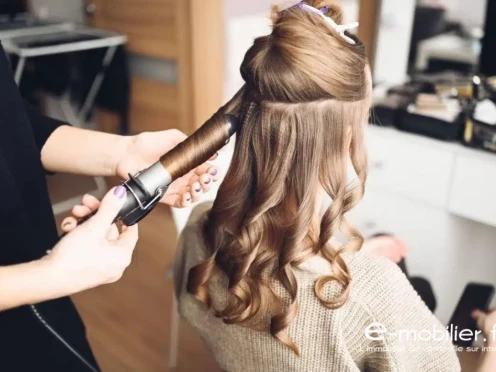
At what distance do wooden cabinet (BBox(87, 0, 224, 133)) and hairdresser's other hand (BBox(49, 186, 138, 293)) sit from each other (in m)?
1.86

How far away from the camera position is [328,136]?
0.74 m

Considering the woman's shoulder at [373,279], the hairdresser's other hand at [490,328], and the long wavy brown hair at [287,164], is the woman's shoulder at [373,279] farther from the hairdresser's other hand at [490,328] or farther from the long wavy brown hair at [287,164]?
the hairdresser's other hand at [490,328]

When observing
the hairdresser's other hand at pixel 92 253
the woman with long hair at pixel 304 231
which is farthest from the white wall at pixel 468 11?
the hairdresser's other hand at pixel 92 253

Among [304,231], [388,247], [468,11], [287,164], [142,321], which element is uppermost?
[468,11]

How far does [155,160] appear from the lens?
87cm

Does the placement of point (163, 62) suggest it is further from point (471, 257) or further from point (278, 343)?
point (278, 343)

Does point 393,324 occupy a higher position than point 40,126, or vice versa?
point 40,126

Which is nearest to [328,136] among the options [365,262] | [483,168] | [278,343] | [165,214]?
[365,262]

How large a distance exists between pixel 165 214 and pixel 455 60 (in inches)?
57.0

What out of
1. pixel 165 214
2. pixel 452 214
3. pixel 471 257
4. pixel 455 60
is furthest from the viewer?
pixel 165 214

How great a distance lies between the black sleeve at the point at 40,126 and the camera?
0.82m

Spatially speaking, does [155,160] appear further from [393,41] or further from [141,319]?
[393,41]

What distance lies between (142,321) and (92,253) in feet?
4.49

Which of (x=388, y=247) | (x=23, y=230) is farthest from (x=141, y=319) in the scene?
(x=23, y=230)
